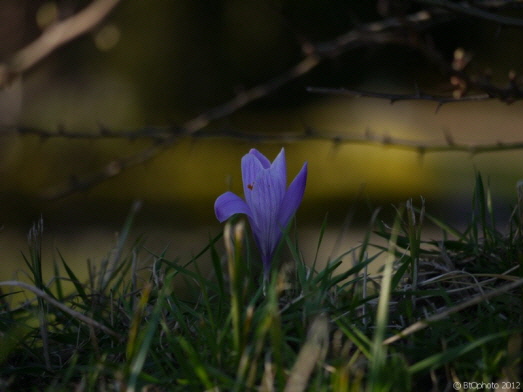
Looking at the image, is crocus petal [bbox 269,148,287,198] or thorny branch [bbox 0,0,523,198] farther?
thorny branch [bbox 0,0,523,198]

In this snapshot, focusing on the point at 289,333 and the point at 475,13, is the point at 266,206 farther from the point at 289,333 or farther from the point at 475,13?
the point at 475,13

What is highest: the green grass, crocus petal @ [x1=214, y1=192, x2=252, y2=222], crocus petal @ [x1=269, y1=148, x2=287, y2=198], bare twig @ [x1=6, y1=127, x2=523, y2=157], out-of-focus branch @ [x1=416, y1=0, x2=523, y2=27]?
out-of-focus branch @ [x1=416, y1=0, x2=523, y2=27]

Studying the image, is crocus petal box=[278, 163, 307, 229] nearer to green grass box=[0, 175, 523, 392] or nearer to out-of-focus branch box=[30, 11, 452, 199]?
green grass box=[0, 175, 523, 392]

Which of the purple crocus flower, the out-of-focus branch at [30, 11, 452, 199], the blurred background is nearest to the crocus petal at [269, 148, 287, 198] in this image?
the purple crocus flower

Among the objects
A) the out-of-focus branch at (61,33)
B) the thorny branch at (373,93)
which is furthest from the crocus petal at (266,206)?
the out-of-focus branch at (61,33)

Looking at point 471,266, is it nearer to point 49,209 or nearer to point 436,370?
point 436,370

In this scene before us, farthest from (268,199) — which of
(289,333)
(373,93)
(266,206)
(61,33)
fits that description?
(61,33)
